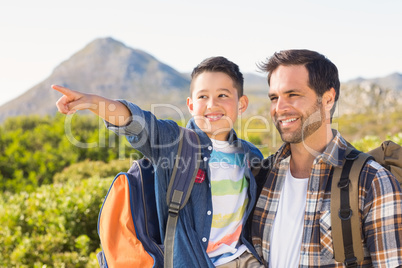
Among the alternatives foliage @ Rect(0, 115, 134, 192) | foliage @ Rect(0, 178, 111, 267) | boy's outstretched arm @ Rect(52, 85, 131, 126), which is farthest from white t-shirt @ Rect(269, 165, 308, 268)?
foliage @ Rect(0, 115, 134, 192)

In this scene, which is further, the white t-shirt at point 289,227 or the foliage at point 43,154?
the foliage at point 43,154

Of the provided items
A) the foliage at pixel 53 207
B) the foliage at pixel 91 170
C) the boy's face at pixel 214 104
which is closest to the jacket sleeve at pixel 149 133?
the boy's face at pixel 214 104

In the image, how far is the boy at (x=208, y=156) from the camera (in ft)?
6.65

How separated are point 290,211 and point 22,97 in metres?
108

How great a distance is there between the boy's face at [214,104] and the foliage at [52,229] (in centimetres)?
211

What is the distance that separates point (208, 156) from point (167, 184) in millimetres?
363

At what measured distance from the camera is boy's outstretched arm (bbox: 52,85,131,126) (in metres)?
1.79

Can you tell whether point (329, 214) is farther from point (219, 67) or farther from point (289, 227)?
point (219, 67)

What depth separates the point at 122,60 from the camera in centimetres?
11850

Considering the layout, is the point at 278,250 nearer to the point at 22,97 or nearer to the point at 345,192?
the point at 345,192

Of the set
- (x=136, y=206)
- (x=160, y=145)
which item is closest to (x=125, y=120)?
(x=160, y=145)

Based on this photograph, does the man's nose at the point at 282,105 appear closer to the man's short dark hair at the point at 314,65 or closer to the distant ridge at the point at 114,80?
the man's short dark hair at the point at 314,65

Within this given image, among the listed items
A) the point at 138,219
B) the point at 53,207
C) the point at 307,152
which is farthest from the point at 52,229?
the point at 307,152

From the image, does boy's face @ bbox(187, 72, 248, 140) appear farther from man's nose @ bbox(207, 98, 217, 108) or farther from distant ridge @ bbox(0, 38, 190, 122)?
distant ridge @ bbox(0, 38, 190, 122)
